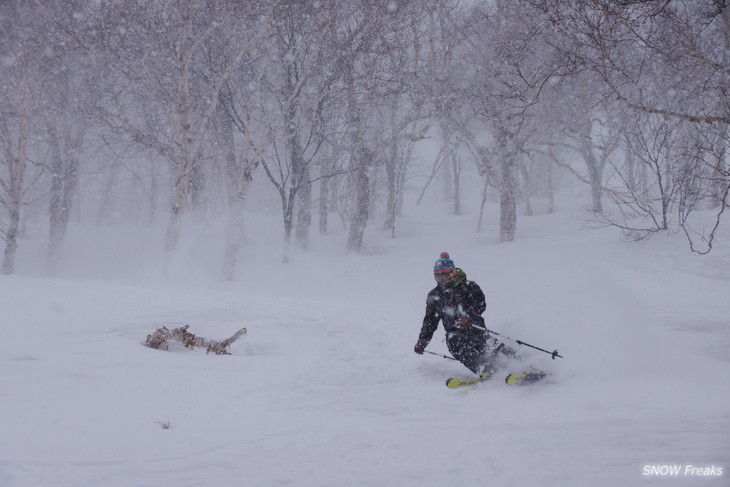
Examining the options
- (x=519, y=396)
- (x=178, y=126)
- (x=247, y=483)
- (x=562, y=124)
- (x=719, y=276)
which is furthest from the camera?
(x=562, y=124)

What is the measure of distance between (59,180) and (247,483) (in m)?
20.9

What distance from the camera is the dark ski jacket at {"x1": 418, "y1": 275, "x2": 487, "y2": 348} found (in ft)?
20.8

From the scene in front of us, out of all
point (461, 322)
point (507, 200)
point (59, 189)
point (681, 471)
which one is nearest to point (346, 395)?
point (461, 322)

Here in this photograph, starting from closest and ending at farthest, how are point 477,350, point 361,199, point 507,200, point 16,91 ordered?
point 477,350 < point 16,91 < point 507,200 < point 361,199

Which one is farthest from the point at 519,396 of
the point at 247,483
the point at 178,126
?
the point at 178,126

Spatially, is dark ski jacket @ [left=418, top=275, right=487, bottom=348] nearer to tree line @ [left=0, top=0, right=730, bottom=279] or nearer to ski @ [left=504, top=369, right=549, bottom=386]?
ski @ [left=504, top=369, right=549, bottom=386]

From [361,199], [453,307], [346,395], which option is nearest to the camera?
[346,395]

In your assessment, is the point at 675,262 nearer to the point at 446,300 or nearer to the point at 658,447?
the point at 446,300

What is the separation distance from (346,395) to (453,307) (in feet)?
6.18

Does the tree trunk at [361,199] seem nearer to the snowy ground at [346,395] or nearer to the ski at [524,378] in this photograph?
the snowy ground at [346,395]

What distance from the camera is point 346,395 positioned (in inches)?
214

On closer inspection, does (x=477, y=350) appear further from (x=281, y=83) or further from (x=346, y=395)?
(x=281, y=83)

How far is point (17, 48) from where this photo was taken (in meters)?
15.8

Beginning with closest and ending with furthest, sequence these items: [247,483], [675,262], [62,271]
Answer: [247,483]
[675,262]
[62,271]
